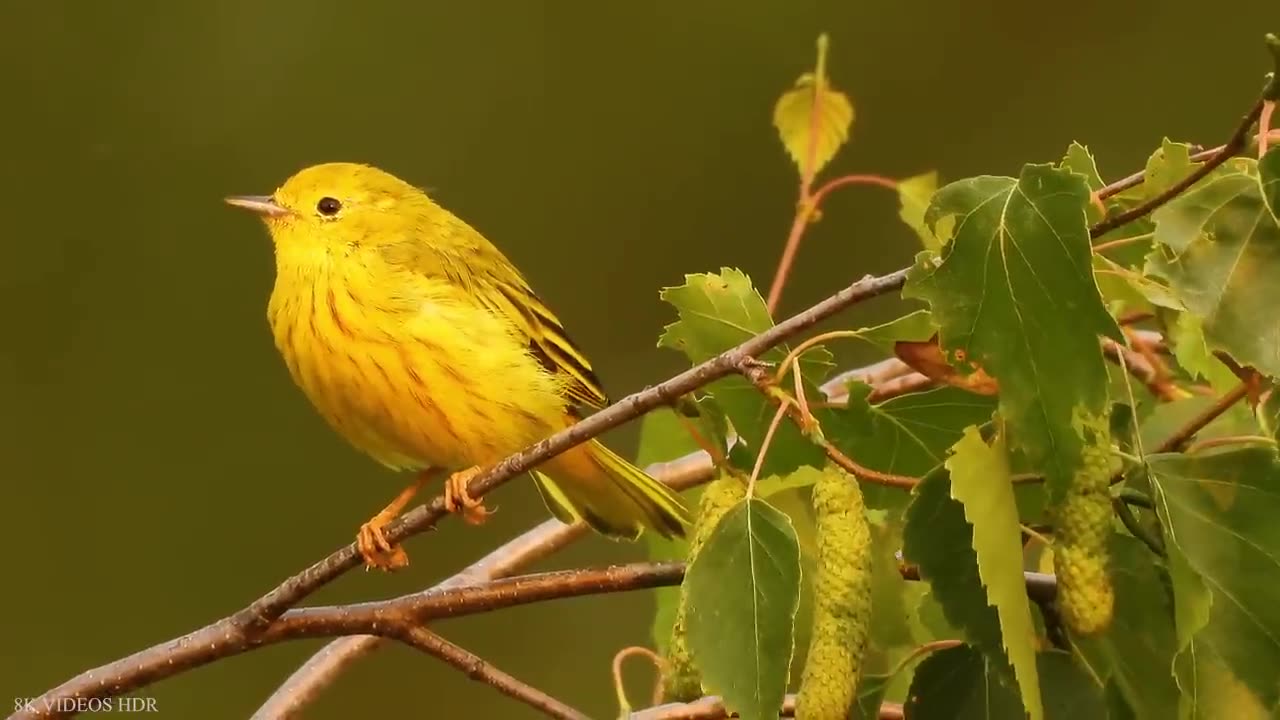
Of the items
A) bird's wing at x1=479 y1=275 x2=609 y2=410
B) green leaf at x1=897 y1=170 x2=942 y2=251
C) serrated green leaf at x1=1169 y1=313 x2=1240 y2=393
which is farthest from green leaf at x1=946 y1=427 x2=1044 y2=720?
bird's wing at x1=479 y1=275 x2=609 y2=410

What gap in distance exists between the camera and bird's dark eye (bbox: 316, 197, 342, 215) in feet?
6.55

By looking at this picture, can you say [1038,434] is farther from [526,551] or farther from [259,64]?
[259,64]

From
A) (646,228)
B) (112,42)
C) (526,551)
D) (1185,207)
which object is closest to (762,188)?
(646,228)

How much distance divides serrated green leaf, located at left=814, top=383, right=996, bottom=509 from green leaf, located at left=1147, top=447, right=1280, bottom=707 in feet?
0.76

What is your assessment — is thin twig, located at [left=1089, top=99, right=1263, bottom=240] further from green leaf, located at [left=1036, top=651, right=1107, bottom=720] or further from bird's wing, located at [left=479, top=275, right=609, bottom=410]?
bird's wing, located at [left=479, top=275, right=609, bottom=410]

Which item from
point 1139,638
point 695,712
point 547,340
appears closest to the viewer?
point 1139,638

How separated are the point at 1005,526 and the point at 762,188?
2.81 m

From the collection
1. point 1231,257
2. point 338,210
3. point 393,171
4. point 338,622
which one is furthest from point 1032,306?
point 393,171

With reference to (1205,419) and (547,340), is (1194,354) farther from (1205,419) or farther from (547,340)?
(547,340)

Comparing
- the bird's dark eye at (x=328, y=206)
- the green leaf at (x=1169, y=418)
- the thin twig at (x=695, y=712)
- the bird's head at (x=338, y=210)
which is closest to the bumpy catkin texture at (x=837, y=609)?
the thin twig at (x=695, y=712)

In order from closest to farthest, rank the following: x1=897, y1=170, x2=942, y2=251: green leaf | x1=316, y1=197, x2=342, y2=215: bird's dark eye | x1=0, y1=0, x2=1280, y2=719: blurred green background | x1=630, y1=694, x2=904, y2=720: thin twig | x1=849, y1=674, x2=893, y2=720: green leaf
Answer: x1=849, y1=674, x2=893, y2=720: green leaf → x1=630, y1=694, x2=904, y2=720: thin twig → x1=897, y1=170, x2=942, y2=251: green leaf → x1=316, y1=197, x2=342, y2=215: bird's dark eye → x1=0, y1=0, x2=1280, y2=719: blurred green background

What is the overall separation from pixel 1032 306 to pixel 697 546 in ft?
0.93

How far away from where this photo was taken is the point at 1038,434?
0.98 metres

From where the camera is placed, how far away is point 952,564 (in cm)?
108
